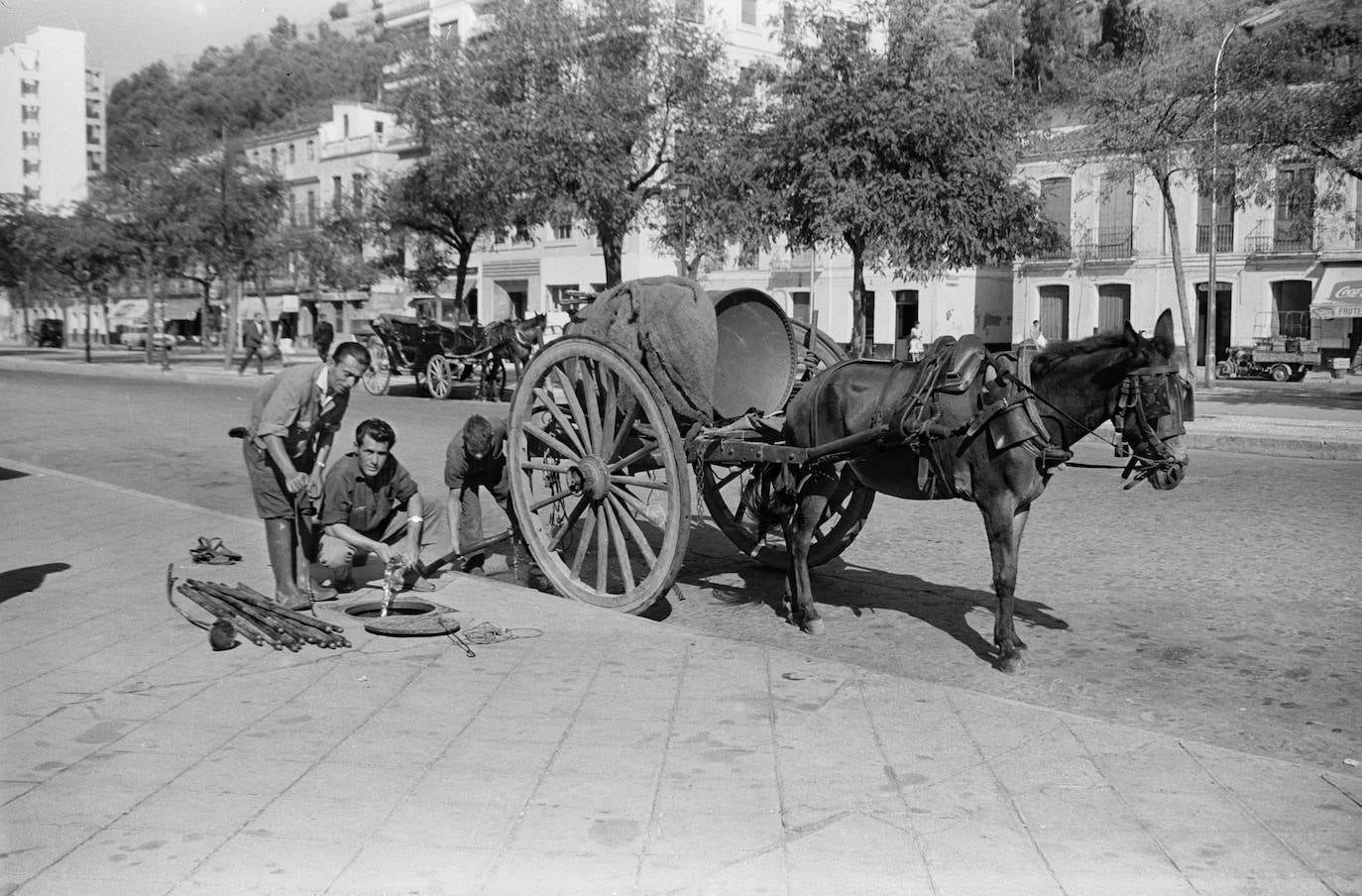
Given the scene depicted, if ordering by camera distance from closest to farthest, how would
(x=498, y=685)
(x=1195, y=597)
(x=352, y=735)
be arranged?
(x=352, y=735)
(x=498, y=685)
(x=1195, y=597)

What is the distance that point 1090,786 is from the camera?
14.1ft

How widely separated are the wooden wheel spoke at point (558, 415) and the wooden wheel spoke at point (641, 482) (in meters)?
0.37

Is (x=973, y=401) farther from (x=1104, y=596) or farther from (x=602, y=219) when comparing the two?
(x=602, y=219)

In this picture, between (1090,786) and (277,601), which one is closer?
(1090,786)

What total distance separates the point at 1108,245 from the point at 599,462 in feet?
121

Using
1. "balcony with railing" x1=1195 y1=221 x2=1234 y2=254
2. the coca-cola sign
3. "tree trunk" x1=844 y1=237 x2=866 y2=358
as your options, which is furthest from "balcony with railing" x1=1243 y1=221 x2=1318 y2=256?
"tree trunk" x1=844 y1=237 x2=866 y2=358

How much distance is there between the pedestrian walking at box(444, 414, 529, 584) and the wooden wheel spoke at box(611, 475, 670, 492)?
946 millimetres

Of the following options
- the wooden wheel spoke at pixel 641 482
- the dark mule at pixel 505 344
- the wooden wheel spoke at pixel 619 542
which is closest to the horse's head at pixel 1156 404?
the wooden wheel spoke at pixel 641 482

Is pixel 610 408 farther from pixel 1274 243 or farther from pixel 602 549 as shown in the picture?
pixel 1274 243

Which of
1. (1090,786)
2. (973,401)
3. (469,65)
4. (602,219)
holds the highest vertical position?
(469,65)

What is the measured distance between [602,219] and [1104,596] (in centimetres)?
1987

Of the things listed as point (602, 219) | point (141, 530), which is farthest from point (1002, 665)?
point (602, 219)

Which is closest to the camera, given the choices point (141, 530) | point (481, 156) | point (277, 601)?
point (277, 601)

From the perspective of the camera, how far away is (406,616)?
21.2ft
